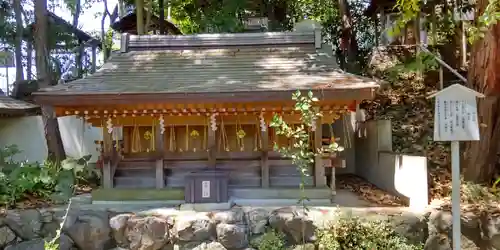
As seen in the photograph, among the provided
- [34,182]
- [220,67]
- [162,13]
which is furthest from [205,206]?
[162,13]

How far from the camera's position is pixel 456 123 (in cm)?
488

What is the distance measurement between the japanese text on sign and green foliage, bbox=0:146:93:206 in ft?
18.7

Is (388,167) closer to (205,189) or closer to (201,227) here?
(205,189)

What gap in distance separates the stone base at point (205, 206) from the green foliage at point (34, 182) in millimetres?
2049

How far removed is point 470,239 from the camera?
584cm

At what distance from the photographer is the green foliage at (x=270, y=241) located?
570 centimetres

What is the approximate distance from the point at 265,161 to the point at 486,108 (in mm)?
3469

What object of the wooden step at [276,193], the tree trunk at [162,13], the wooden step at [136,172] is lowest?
the wooden step at [276,193]

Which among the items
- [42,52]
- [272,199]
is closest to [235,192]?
[272,199]

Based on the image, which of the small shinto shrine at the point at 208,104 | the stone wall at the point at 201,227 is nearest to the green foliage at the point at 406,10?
the small shinto shrine at the point at 208,104

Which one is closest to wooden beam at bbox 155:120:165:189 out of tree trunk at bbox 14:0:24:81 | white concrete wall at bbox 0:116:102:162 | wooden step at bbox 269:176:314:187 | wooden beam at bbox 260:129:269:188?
wooden beam at bbox 260:129:269:188

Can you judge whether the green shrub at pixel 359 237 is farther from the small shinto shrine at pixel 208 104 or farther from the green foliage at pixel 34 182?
the green foliage at pixel 34 182

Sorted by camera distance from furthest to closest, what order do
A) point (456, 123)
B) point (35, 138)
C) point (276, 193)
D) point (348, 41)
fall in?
point (348, 41) → point (35, 138) → point (276, 193) → point (456, 123)

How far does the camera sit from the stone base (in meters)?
6.46
